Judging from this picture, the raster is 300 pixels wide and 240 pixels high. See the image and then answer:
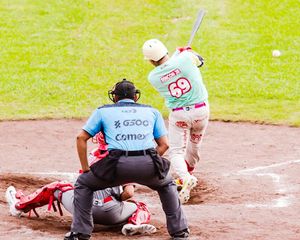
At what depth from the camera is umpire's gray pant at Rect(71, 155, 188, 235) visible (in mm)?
8680

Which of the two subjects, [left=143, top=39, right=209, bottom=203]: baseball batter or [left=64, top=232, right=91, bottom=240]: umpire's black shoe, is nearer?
[left=64, top=232, right=91, bottom=240]: umpire's black shoe

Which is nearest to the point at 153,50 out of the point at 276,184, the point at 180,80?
the point at 180,80

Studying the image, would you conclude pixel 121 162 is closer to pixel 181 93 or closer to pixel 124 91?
pixel 124 91

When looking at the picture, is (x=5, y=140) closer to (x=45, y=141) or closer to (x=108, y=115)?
(x=45, y=141)

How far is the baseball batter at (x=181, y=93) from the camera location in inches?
449

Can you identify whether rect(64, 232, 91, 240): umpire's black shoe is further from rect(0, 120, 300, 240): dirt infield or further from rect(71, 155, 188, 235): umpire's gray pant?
rect(0, 120, 300, 240): dirt infield

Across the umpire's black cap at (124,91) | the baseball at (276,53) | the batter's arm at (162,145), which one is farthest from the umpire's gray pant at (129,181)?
the baseball at (276,53)

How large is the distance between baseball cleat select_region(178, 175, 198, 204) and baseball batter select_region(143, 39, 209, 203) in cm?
2

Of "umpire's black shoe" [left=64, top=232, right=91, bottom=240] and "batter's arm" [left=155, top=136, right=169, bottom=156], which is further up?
"batter's arm" [left=155, top=136, right=169, bottom=156]

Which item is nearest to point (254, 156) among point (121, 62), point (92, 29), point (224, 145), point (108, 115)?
point (224, 145)

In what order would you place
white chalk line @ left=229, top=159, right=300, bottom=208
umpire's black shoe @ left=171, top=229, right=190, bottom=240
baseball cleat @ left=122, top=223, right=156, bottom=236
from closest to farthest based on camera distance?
umpire's black shoe @ left=171, top=229, right=190, bottom=240 → baseball cleat @ left=122, top=223, right=156, bottom=236 → white chalk line @ left=229, top=159, right=300, bottom=208

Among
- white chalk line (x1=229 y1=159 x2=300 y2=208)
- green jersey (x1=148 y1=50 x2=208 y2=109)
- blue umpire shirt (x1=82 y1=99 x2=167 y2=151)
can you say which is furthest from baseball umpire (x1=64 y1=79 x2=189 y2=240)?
green jersey (x1=148 y1=50 x2=208 y2=109)

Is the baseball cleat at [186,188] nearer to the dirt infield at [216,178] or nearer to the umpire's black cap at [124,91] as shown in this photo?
the dirt infield at [216,178]

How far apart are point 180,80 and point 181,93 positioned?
7.4 inches
